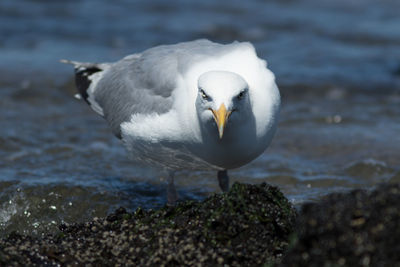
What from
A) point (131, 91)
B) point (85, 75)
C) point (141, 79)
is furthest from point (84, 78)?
point (141, 79)

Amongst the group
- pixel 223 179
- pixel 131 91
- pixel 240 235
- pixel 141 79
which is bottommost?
pixel 223 179

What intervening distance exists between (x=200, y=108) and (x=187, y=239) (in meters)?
0.94

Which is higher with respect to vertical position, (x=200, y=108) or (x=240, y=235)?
(x=200, y=108)

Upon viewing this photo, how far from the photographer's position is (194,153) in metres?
4.61

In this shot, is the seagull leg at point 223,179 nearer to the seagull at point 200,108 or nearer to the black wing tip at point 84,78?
the seagull at point 200,108

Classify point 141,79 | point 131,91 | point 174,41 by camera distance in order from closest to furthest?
point 141,79 → point 131,91 → point 174,41

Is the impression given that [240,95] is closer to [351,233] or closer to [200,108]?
[200,108]

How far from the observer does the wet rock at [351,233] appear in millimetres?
2992

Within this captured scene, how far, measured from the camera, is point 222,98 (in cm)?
398

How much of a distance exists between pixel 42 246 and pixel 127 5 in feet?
33.3

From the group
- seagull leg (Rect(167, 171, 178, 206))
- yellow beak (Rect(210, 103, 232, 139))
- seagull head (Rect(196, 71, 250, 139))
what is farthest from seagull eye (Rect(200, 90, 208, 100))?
seagull leg (Rect(167, 171, 178, 206))

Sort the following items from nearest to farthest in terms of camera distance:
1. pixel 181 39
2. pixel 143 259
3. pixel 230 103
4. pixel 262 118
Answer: pixel 143 259 < pixel 230 103 < pixel 262 118 < pixel 181 39

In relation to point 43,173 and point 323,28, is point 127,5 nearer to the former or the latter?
point 323,28

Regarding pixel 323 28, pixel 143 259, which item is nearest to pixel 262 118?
pixel 143 259
